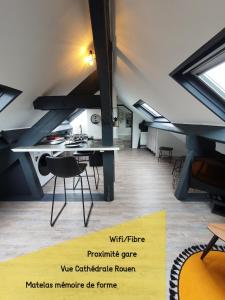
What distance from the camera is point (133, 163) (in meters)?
5.26

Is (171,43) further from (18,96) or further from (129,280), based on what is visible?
(129,280)

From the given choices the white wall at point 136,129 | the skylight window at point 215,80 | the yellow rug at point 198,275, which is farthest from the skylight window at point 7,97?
the white wall at point 136,129

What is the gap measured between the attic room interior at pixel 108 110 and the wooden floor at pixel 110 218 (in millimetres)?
14

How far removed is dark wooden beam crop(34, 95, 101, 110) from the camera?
2604 mm

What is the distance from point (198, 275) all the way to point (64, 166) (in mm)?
1765

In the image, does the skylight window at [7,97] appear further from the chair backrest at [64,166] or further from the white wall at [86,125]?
the white wall at [86,125]

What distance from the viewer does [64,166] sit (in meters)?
2.24

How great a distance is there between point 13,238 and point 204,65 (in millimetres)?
2669

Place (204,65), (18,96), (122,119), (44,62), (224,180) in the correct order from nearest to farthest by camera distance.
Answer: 1. (204,65)
2. (44,62)
3. (18,96)
4. (224,180)
5. (122,119)

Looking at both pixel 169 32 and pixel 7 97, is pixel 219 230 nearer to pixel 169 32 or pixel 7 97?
pixel 169 32

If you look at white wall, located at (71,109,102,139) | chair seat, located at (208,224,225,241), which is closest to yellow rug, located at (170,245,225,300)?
chair seat, located at (208,224,225,241)

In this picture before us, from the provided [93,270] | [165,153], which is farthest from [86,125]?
[93,270]

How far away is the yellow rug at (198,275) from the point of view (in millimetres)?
1431

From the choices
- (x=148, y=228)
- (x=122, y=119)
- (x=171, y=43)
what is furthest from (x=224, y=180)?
(x=122, y=119)
